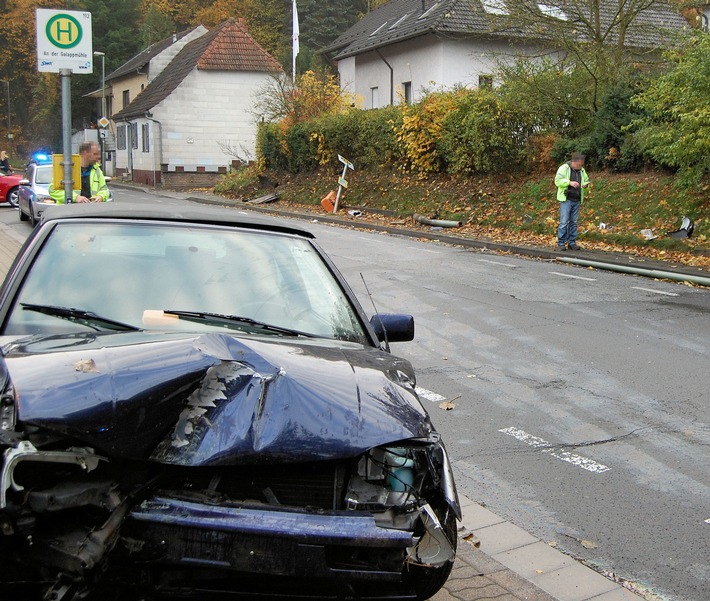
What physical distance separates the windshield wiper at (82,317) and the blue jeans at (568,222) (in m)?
15.0

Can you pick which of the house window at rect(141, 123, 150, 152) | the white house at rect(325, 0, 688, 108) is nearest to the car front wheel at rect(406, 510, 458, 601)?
the white house at rect(325, 0, 688, 108)

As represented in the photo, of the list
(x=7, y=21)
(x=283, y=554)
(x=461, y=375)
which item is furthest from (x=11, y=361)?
(x=7, y=21)

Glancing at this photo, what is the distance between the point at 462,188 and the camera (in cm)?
2505

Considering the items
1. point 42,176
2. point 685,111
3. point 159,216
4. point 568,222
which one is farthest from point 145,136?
point 159,216

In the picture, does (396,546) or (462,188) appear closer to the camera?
(396,546)

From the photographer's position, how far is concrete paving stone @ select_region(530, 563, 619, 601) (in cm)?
387

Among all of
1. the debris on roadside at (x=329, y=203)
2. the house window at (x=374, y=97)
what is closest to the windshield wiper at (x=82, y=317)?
the debris on roadside at (x=329, y=203)

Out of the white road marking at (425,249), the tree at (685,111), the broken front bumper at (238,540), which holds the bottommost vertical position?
the white road marking at (425,249)

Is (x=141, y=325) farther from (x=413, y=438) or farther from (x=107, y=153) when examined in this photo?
(x=107, y=153)

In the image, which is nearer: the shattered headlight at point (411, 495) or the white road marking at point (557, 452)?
the shattered headlight at point (411, 495)

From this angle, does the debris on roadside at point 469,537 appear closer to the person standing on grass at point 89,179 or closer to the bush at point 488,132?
the person standing on grass at point 89,179

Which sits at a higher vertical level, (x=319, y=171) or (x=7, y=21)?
(x=7, y=21)

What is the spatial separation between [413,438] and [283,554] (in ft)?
2.01

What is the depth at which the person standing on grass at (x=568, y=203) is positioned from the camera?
17844mm
